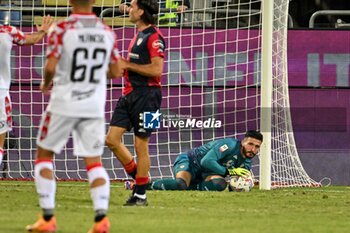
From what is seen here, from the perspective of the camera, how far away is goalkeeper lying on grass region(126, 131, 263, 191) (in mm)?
13656

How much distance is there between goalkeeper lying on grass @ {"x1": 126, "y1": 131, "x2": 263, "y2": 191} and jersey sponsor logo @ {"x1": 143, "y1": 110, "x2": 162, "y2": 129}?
282cm

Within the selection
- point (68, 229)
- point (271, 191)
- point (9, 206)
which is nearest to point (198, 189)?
point (271, 191)

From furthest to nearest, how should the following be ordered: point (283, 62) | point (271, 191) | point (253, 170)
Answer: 1. point (253, 170)
2. point (283, 62)
3. point (271, 191)

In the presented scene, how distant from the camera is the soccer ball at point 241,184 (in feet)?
44.9

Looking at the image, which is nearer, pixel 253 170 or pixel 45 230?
pixel 45 230

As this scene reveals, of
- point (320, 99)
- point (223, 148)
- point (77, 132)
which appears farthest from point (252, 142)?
point (77, 132)

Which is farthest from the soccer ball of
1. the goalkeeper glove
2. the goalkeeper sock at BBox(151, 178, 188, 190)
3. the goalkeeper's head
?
the goalkeeper sock at BBox(151, 178, 188, 190)

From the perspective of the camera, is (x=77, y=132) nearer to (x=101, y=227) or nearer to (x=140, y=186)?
(x=101, y=227)

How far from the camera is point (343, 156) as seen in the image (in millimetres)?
17062

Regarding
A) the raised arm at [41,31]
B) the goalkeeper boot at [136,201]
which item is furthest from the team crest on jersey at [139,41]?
the goalkeeper boot at [136,201]

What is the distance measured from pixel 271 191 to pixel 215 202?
2.55 metres

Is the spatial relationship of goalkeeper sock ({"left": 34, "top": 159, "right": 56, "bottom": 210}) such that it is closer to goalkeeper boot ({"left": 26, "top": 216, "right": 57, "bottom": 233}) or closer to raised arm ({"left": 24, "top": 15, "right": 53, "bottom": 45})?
goalkeeper boot ({"left": 26, "top": 216, "right": 57, "bottom": 233})

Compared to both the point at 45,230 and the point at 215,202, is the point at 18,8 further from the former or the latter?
the point at 45,230

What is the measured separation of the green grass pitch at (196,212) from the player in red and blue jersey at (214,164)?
1.91ft
